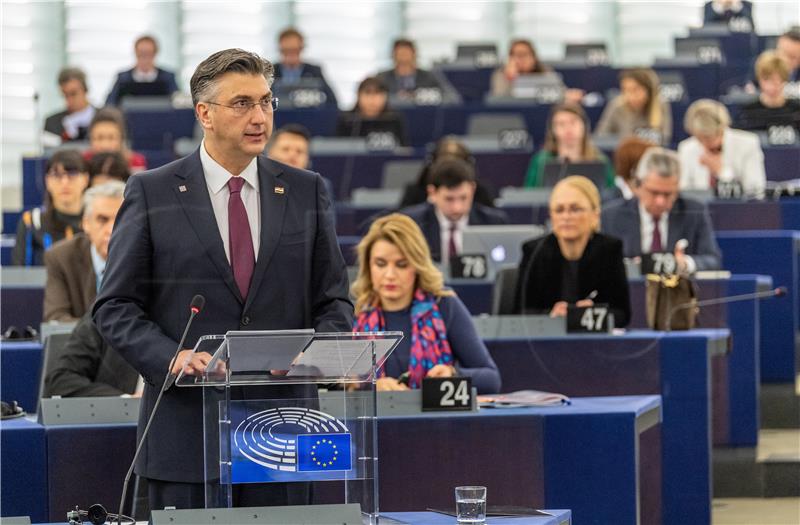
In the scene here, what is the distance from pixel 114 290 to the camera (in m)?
2.84

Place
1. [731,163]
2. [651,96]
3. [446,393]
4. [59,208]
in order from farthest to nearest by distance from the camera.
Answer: [651,96]
[731,163]
[59,208]
[446,393]

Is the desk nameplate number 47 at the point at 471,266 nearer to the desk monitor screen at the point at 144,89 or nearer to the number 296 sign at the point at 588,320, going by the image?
the number 296 sign at the point at 588,320

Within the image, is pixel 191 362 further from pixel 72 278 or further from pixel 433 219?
pixel 433 219

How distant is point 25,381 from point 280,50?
6.19 m

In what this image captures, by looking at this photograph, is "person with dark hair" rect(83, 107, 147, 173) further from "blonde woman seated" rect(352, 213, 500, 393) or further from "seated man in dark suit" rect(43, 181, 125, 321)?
"blonde woman seated" rect(352, 213, 500, 393)

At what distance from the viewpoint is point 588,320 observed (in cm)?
501

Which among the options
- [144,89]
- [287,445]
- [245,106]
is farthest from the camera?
[144,89]

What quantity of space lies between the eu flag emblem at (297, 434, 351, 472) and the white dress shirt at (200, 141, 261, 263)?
41cm

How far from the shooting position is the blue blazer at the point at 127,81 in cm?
1031

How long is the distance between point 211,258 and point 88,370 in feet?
4.93

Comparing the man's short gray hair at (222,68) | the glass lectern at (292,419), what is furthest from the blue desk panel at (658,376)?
the man's short gray hair at (222,68)

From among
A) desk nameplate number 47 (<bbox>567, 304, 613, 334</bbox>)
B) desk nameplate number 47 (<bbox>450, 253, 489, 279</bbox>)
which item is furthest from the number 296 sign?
desk nameplate number 47 (<bbox>450, 253, 489, 279</bbox>)

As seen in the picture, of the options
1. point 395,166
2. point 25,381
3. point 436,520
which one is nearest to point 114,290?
point 436,520

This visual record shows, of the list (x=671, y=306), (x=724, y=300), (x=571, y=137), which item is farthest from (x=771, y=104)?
(x=671, y=306)
